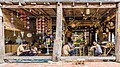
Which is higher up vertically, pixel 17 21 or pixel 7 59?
pixel 17 21

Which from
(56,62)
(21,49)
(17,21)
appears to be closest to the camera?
(56,62)

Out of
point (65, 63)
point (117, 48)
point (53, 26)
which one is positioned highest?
point (53, 26)

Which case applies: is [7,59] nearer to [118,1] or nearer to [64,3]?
[64,3]

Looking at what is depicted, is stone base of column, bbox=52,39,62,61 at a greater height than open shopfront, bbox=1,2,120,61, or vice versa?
open shopfront, bbox=1,2,120,61

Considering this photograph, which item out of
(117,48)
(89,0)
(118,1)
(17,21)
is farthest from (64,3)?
(17,21)

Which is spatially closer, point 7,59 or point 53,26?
point 7,59

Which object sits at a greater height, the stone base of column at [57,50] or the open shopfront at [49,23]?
the open shopfront at [49,23]

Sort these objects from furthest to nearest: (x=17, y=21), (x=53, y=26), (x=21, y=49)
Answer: (x=53, y=26), (x=17, y=21), (x=21, y=49)

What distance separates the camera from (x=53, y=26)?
14.2 m

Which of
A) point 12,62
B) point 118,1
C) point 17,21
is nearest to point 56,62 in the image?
point 12,62

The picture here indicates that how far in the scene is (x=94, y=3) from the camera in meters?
8.48

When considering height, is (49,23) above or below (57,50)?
above

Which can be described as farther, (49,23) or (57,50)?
(49,23)

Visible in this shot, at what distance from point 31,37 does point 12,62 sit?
5808mm
